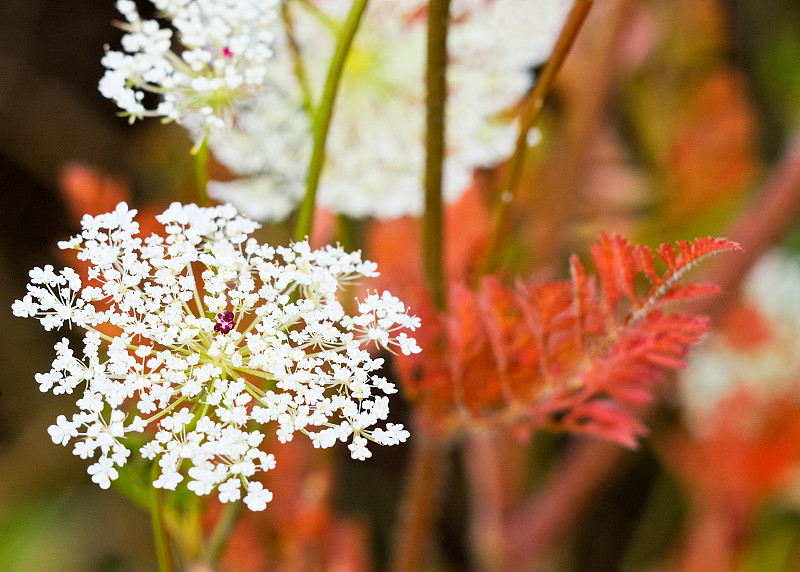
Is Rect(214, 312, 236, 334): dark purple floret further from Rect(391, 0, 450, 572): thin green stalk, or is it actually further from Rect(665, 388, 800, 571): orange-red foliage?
Rect(665, 388, 800, 571): orange-red foliage

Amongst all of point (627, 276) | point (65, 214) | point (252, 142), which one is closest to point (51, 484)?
point (65, 214)

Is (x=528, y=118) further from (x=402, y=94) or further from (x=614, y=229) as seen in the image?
(x=614, y=229)

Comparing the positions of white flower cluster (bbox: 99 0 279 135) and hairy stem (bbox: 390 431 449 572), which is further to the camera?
hairy stem (bbox: 390 431 449 572)

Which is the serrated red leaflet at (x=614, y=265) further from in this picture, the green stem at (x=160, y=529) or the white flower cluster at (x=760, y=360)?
the white flower cluster at (x=760, y=360)

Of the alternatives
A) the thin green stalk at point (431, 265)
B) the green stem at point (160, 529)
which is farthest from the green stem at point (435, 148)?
the green stem at point (160, 529)

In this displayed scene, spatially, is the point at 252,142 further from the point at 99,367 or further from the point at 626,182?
the point at 626,182

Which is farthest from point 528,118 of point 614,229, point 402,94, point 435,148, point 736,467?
point 736,467

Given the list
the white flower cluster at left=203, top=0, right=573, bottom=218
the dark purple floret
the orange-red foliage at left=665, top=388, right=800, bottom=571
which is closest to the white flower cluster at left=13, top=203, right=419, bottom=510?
the dark purple floret
